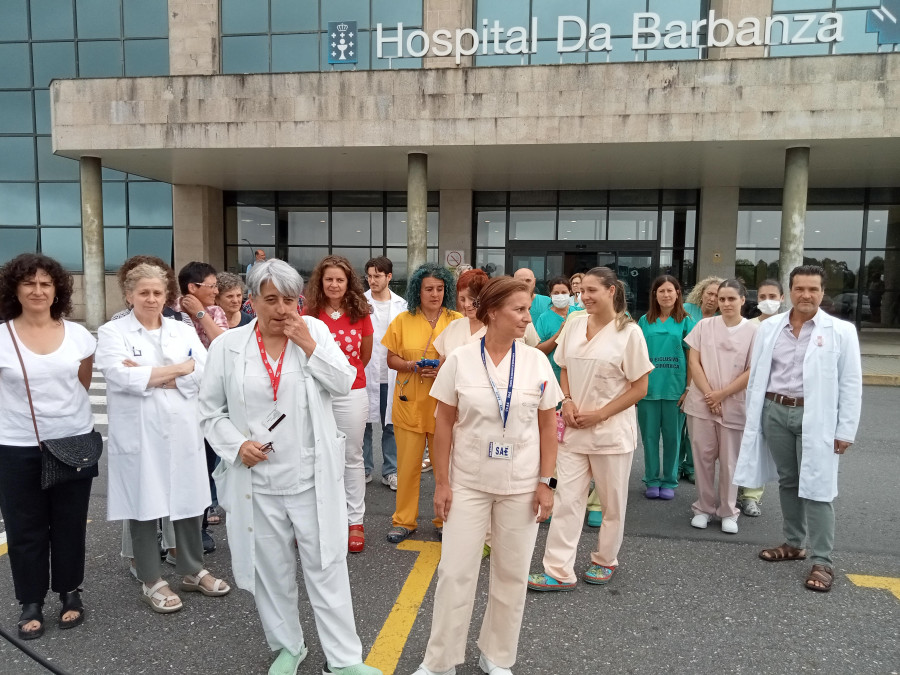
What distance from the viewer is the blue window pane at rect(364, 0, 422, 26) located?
17761 mm

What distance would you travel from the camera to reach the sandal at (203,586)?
3562mm

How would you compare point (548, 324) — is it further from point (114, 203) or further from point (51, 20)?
point (51, 20)

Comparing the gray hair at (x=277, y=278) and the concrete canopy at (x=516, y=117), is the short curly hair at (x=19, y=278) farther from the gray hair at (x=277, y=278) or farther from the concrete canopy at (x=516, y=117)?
the concrete canopy at (x=516, y=117)

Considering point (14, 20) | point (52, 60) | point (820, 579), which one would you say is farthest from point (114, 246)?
point (820, 579)

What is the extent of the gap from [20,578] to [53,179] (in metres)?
23.0

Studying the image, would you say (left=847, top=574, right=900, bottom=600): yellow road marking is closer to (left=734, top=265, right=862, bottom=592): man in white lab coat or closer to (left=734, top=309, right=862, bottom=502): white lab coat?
(left=734, top=265, right=862, bottom=592): man in white lab coat

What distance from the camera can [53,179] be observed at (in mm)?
21609

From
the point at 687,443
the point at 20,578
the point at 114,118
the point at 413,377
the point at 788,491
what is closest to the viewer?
the point at 20,578

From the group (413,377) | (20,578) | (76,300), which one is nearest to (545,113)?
(413,377)

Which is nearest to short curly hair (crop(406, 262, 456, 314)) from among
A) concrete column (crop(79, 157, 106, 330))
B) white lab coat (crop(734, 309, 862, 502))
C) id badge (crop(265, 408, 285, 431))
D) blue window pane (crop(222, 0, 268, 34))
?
id badge (crop(265, 408, 285, 431))

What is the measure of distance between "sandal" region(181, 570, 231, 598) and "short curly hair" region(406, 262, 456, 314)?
220cm

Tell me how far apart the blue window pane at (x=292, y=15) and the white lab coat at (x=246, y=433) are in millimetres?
18924

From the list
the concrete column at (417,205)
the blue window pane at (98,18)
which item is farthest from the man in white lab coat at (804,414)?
the blue window pane at (98,18)

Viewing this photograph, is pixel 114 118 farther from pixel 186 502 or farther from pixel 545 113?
pixel 186 502
